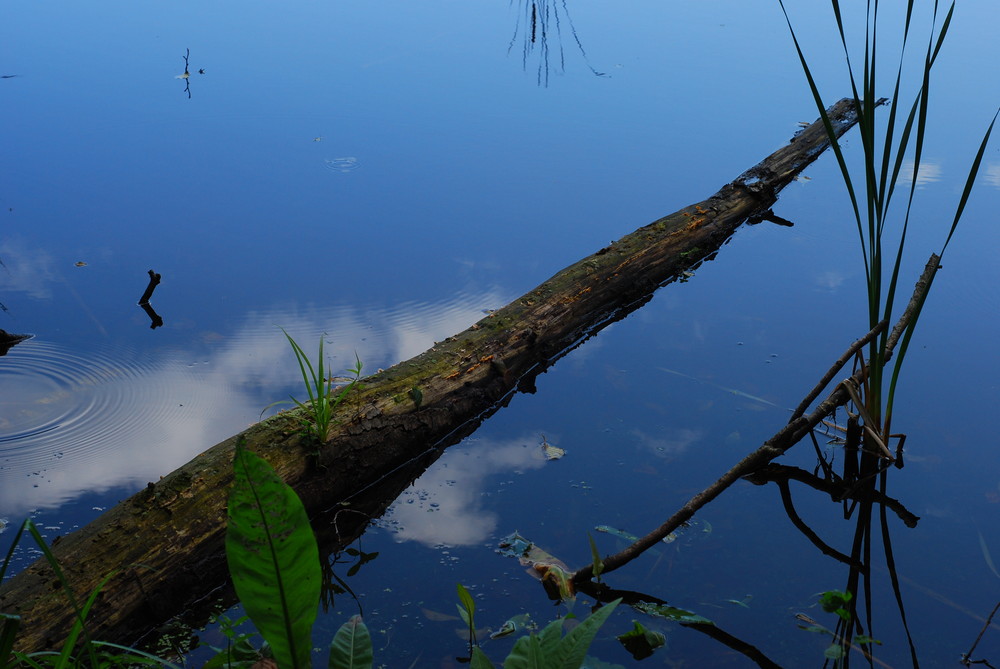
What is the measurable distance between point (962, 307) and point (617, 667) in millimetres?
2564

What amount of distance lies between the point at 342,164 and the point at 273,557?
3.59 metres

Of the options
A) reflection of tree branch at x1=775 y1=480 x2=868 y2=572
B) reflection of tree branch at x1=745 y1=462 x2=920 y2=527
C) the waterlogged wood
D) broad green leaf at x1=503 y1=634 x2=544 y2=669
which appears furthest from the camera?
reflection of tree branch at x1=745 y1=462 x2=920 y2=527

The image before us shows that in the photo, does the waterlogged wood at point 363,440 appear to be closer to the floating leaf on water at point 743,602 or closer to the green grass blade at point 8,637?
the green grass blade at point 8,637

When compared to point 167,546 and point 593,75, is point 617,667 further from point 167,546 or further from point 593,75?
point 593,75

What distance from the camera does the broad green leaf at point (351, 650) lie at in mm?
1565

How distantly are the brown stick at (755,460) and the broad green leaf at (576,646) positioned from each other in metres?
0.59

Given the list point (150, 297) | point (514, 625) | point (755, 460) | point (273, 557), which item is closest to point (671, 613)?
point (514, 625)

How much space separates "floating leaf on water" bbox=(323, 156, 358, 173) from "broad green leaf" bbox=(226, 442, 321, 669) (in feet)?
11.4

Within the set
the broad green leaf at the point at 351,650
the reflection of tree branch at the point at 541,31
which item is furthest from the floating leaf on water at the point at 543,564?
the reflection of tree branch at the point at 541,31

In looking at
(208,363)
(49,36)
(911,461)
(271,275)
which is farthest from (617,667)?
(49,36)

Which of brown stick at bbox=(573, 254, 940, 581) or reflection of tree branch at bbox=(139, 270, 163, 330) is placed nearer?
brown stick at bbox=(573, 254, 940, 581)

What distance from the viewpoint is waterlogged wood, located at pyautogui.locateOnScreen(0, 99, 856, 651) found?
6.46 feet

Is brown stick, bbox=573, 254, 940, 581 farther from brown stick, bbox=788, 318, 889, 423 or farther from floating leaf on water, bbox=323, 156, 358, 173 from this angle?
floating leaf on water, bbox=323, 156, 358, 173

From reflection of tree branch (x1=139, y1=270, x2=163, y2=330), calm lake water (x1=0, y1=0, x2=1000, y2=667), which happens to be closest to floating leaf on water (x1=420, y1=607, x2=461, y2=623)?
calm lake water (x1=0, y1=0, x2=1000, y2=667)
